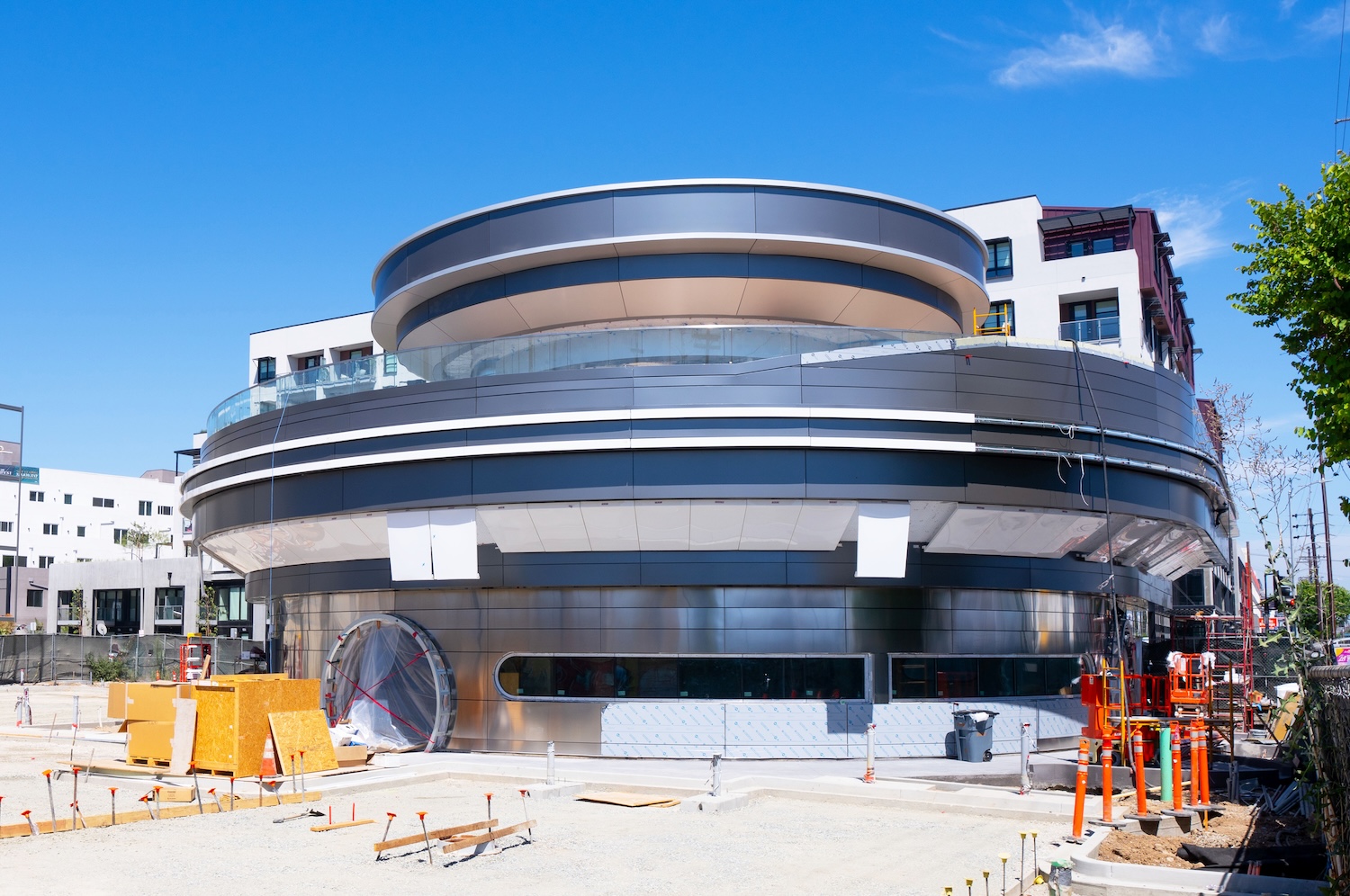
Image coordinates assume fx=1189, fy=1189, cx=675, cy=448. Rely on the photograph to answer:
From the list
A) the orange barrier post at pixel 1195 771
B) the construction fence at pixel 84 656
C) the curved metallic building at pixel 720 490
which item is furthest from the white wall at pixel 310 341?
the orange barrier post at pixel 1195 771

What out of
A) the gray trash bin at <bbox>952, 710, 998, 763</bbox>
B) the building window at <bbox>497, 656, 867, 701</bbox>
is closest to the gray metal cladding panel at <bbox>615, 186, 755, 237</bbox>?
the building window at <bbox>497, 656, 867, 701</bbox>

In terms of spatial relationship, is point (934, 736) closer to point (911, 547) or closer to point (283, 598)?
point (911, 547)

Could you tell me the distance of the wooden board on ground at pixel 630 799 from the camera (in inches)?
784

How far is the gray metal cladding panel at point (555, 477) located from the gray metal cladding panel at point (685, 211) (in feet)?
20.9

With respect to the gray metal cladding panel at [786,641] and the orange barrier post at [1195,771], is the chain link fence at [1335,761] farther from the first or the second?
the gray metal cladding panel at [786,641]

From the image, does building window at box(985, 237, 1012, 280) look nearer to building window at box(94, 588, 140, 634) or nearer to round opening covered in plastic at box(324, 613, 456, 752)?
round opening covered in plastic at box(324, 613, 456, 752)

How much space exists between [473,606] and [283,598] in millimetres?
7819

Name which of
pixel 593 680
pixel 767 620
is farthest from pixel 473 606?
pixel 767 620

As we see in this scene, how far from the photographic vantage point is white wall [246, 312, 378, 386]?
59.3 meters

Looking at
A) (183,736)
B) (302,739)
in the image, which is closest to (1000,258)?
(302,739)

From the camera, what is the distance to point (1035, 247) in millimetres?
49969

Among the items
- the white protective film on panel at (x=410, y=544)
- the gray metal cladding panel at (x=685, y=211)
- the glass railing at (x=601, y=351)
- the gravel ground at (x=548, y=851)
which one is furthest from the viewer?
the gray metal cladding panel at (x=685, y=211)

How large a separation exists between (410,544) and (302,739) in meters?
5.19

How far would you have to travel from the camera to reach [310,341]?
203 ft
